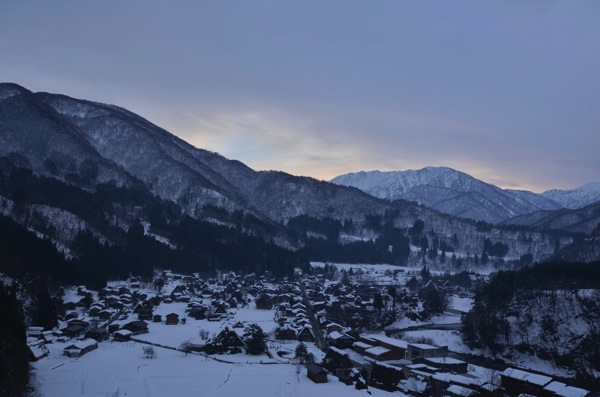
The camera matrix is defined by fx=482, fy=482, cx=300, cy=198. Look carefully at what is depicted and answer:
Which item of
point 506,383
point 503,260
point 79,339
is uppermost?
point 503,260

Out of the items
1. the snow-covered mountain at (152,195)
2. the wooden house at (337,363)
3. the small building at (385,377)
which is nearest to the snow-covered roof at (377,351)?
the wooden house at (337,363)

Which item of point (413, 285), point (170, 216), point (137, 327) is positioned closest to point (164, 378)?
point (137, 327)

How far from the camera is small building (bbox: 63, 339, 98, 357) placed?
3538 cm

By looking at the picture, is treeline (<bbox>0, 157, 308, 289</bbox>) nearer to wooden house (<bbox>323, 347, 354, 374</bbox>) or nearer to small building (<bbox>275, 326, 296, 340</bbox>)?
small building (<bbox>275, 326, 296, 340</bbox>)

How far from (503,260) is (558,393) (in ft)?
418

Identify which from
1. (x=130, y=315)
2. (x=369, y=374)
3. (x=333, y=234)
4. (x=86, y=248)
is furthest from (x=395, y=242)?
(x=369, y=374)

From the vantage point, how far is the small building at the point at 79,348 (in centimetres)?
3538

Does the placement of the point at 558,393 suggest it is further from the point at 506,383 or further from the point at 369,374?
the point at 369,374

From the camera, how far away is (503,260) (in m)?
148

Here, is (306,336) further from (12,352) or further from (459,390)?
(12,352)

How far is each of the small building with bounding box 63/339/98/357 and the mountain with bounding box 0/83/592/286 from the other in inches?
1228

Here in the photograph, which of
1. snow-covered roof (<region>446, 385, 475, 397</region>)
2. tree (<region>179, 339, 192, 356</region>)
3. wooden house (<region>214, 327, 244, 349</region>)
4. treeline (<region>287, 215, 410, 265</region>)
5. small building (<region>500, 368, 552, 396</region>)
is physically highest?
treeline (<region>287, 215, 410, 265</region>)

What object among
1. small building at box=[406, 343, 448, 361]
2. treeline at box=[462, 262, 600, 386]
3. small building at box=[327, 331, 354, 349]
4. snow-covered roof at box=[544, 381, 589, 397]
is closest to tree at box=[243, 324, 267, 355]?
small building at box=[327, 331, 354, 349]

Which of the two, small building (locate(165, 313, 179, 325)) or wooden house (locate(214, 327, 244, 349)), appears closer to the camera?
wooden house (locate(214, 327, 244, 349))
